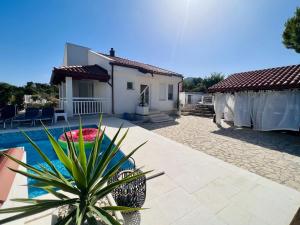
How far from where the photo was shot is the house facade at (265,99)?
27.8 ft

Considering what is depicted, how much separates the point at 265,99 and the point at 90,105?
39.9 feet

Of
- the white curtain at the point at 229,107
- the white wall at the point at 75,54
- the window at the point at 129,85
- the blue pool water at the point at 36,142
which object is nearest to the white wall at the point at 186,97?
the white curtain at the point at 229,107

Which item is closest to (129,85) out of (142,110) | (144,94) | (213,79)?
(144,94)

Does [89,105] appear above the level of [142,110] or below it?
above

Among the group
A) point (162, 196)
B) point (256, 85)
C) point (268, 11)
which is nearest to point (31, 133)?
point (162, 196)

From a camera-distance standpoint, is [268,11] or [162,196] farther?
[268,11]

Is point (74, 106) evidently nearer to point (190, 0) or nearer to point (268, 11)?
point (190, 0)

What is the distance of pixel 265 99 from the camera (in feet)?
31.1

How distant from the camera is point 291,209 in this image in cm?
285

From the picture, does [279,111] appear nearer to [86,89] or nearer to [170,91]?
[170,91]

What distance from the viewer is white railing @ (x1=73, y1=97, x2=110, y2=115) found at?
11188 millimetres

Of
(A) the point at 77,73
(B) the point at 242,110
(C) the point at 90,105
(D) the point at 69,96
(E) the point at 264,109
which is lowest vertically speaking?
(B) the point at 242,110

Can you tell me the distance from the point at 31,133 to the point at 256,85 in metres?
13.1

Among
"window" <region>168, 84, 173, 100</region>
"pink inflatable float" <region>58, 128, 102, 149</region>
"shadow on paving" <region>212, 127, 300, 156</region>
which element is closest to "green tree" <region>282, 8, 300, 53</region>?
"shadow on paving" <region>212, 127, 300, 156</region>
